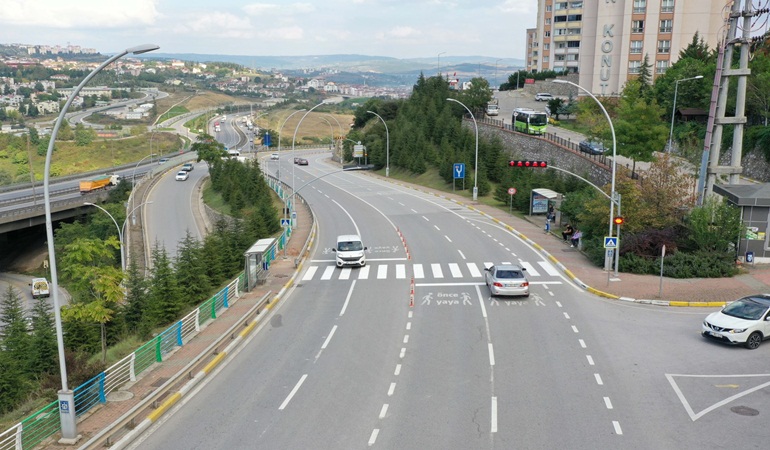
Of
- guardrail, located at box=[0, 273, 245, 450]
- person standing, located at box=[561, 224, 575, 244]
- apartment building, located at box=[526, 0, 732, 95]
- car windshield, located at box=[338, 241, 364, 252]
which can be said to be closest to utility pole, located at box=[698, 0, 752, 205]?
person standing, located at box=[561, 224, 575, 244]

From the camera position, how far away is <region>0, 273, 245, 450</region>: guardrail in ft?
45.5

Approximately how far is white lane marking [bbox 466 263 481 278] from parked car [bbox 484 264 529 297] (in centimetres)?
390

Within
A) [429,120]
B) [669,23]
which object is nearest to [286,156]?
[429,120]

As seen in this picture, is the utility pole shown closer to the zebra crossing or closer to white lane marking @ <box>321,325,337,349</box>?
the zebra crossing

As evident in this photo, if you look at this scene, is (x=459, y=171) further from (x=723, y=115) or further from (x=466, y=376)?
(x=466, y=376)

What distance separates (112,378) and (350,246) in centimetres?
1941

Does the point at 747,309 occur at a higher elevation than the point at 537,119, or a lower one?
lower

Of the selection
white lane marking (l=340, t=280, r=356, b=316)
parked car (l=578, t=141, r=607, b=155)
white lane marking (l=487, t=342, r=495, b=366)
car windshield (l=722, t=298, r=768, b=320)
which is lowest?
white lane marking (l=340, t=280, r=356, b=316)

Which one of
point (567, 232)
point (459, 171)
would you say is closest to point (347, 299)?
point (567, 232)

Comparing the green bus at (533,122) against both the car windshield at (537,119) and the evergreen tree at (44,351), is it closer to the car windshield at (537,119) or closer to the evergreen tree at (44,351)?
the car windshield at (537,119)

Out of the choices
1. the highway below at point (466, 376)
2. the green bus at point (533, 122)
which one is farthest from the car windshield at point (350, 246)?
the green bus at point (533, 122)

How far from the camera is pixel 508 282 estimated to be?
90.1 feet

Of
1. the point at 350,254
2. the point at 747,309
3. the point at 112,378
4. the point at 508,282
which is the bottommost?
the point at 350,254

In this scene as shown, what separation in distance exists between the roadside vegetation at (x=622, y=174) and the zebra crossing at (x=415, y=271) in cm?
360
